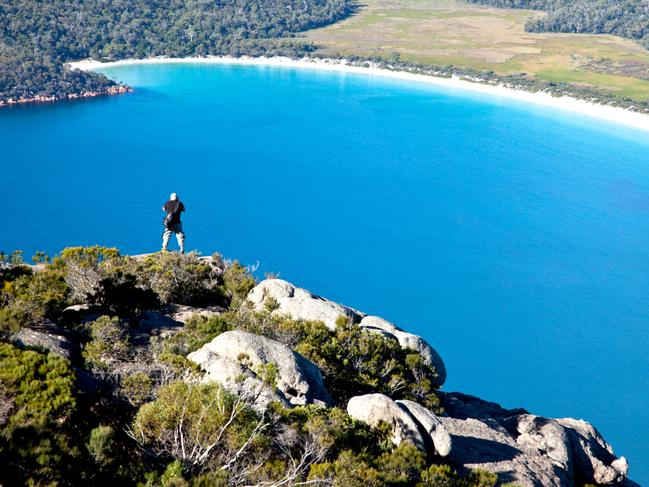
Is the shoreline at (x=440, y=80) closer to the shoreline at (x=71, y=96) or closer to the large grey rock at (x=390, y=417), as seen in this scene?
the shoreline at (x=71, y=96)

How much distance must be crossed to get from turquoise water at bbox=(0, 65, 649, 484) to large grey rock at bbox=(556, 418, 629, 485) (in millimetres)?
16212

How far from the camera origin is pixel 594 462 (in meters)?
15.4

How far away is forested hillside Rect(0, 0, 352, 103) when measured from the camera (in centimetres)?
9706

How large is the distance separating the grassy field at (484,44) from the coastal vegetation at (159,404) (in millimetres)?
111883

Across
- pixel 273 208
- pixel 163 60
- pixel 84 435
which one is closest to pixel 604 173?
pixel 273 208

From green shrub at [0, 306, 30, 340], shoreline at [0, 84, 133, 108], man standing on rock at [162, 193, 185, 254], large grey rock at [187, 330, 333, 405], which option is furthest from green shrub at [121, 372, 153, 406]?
shoreline at [0, 84, 133, 108]

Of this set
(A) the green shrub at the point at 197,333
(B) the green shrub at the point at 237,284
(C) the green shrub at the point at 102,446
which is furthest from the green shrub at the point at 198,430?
(B) the green shrub at the point at 237,284

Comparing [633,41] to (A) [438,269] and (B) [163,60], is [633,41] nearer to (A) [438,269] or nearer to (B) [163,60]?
(B) [163,60]

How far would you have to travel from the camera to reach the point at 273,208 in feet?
193

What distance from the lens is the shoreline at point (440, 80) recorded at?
10119cm

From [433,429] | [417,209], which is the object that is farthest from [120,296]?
[417,209]

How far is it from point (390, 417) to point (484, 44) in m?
151

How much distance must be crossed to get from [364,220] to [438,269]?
1090cm

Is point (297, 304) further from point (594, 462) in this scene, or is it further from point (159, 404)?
point (594, 462)
